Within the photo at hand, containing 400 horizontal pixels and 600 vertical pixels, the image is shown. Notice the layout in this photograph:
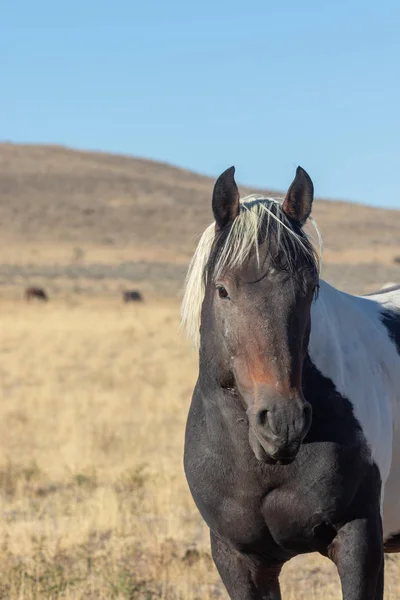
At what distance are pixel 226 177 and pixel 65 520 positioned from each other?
4.45m

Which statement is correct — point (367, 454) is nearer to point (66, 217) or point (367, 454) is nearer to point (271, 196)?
point (271, 196)

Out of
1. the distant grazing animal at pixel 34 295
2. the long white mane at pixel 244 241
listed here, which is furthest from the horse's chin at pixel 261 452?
the distant grazing animal at pixel 34 295

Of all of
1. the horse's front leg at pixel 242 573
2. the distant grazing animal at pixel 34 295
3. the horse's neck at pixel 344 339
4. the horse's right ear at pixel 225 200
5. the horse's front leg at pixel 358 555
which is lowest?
the distant grazing animal at pixel 34 295

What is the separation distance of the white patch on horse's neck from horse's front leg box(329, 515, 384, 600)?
292mm

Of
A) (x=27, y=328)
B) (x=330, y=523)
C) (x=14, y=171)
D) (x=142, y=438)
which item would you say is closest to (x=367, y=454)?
(x=330, y=523)

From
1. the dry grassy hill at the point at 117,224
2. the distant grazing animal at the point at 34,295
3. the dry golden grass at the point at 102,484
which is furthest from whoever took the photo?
the dry grassy hill at the point at 117,224

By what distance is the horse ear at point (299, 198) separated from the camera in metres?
3.59

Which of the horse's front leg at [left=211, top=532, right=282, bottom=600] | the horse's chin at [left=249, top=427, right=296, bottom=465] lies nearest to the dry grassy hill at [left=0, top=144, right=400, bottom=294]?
the horse's front leg at [left=211, top=532, right=282, bottom=600]

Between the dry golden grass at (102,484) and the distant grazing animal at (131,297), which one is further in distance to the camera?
the distant grazing animal at (131,297)

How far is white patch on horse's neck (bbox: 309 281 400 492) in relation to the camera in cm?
386

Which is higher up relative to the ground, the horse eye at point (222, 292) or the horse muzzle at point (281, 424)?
the horse eye at point (222, 292)

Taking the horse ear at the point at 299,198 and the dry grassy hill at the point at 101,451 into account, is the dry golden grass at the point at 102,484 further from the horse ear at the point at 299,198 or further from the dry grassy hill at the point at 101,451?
the horse ear at the point at 299,198

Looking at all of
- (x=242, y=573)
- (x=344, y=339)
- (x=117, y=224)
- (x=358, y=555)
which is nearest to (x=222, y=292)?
(x=344, y=339)

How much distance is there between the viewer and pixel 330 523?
12.0 feet
